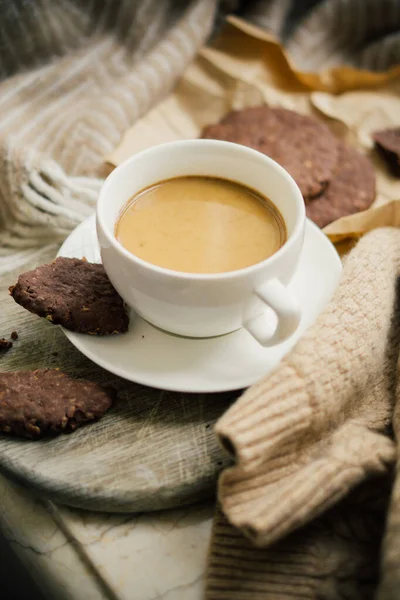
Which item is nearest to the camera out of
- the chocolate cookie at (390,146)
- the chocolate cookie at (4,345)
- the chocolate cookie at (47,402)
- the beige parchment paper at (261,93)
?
the chocolate cookie at (47,402)

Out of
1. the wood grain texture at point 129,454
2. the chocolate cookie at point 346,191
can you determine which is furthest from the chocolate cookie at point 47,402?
the chocolate cookie at point 346,191

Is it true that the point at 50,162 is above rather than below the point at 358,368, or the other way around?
above

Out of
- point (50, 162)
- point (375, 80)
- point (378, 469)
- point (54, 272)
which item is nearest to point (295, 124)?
point (375, 80)

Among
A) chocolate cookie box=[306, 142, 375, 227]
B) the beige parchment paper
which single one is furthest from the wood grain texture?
the beige parchment paper

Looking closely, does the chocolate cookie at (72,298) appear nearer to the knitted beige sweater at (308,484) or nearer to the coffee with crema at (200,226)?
the coffee with crema at (200,226)

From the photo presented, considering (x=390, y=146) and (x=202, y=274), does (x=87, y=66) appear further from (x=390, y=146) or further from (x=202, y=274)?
(x=202, y=274)

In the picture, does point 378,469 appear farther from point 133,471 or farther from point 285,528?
point 133,471

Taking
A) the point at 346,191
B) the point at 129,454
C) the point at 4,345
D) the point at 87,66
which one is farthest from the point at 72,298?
the point at 87,66
